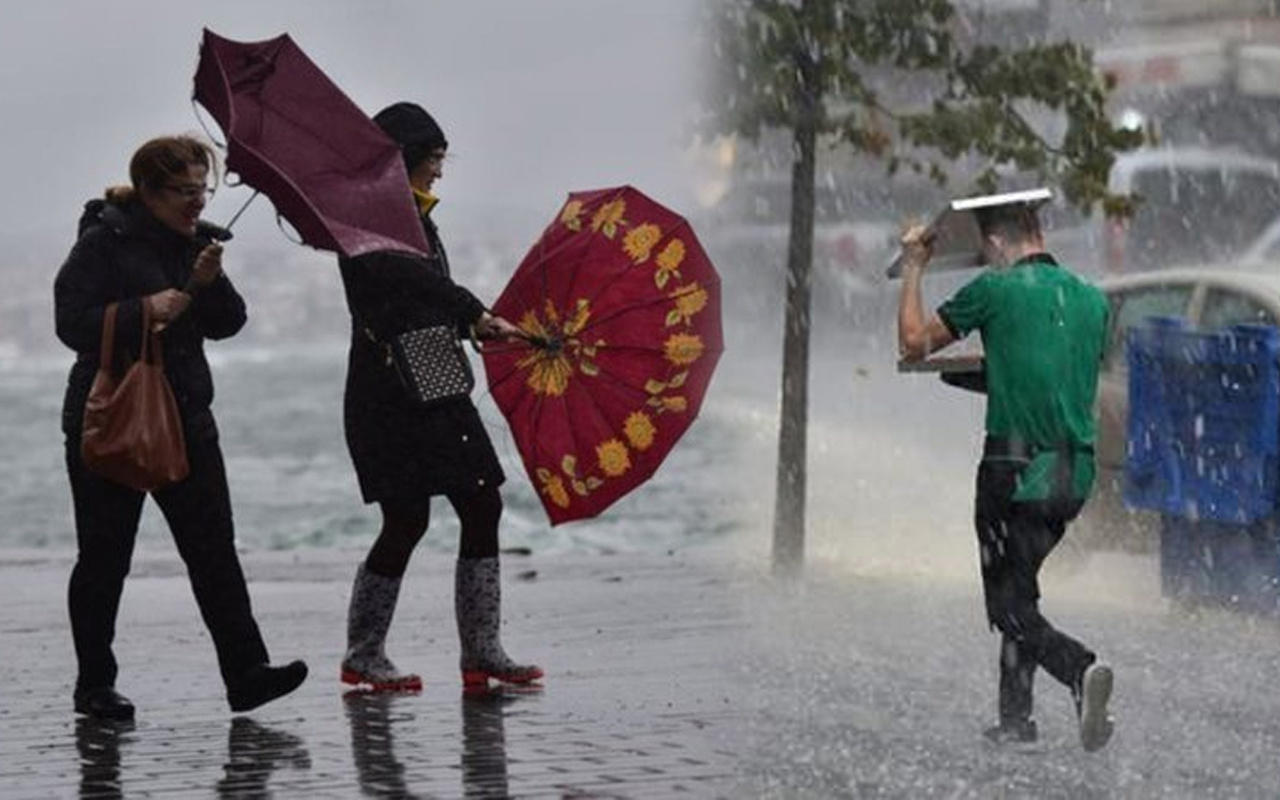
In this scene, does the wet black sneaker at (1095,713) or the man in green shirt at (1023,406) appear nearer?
the wet black sneaker at (1095,713)

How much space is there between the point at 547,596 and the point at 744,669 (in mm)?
3818

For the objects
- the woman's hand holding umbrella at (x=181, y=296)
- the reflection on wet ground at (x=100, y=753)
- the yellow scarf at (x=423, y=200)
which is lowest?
the reflection on wet ground at (x=100, y=753)

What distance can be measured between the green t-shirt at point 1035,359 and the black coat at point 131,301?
2.15 metres

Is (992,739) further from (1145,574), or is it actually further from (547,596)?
(1145,574)

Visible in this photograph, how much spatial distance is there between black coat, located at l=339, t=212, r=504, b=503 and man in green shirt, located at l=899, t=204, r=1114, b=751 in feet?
5.19

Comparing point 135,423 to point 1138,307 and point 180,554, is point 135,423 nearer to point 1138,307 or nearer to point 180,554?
point 180,554

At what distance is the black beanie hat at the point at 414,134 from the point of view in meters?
11.2

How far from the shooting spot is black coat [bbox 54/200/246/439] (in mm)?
10961

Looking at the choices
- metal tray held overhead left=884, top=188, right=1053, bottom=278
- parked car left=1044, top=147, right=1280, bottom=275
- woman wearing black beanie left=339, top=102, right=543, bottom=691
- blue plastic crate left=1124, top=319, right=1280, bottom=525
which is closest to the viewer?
metal tray held overhead left=884, top=188, right=1053, bottom=278

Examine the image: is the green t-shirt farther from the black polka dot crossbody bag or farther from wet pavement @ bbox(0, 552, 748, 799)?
the black polka dot crossbody bag

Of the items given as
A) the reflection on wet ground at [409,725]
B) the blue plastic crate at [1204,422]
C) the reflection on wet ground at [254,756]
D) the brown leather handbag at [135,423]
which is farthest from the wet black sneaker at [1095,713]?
the blue plastic crate at [1204,422]

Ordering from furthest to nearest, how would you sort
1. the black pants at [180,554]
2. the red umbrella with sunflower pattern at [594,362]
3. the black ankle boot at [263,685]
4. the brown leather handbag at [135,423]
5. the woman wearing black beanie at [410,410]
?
the red umbrella with sunflower pattern at [594,362]
the woman wearing black beanie at [410,410]
the black pants at [180,554]
the black ankle boot at [263,685]
the brown leather handbag at [135,423]

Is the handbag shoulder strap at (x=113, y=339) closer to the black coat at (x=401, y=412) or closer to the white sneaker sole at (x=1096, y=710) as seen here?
the black coat at (x=401, y=412)

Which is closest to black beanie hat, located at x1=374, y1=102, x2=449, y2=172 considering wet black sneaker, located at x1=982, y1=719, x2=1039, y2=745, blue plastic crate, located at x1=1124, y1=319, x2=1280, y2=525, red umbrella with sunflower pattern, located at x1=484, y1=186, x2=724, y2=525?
red umbrella with sunflower pattern, located at x1=484, y1=186, x2=724, y2=525
